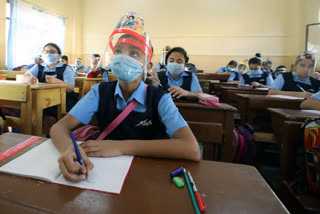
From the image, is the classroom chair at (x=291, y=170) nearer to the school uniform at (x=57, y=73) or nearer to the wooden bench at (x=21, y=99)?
the wooden bench at (x=21, y=99)

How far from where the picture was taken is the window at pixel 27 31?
5.23 m

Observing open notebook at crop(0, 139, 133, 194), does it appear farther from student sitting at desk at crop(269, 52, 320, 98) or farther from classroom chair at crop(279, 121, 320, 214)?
student sitting at desk at crop(269, 52, 320, 98)

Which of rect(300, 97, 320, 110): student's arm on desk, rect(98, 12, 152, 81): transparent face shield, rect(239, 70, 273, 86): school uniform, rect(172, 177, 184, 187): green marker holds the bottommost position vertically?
rect(172, 177, 184, 187): green marker

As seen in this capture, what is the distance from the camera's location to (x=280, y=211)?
420 mm

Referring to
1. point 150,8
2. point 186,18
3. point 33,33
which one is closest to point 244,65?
point 186,18

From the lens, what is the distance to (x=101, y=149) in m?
0.64

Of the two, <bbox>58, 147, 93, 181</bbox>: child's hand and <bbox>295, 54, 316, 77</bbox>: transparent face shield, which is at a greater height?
<bbox>295, 54, 316, 77</bbox>: transparent face shield

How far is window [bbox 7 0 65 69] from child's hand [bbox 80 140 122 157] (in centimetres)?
600

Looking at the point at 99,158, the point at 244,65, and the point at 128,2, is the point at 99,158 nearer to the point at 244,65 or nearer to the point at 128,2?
the point at 244,65

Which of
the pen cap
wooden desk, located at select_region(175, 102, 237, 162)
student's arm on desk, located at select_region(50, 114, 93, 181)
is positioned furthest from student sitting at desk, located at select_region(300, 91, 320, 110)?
student's arm on desk, located at select_region(50, 114, 93, 181)

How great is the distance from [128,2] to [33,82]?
7.22 metres

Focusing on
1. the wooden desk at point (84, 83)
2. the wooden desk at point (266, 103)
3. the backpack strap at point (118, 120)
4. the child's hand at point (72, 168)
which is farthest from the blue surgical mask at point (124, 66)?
the wooden desk at point (84, 83)

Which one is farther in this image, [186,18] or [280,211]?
[186,18]

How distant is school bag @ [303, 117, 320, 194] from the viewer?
96 cm
